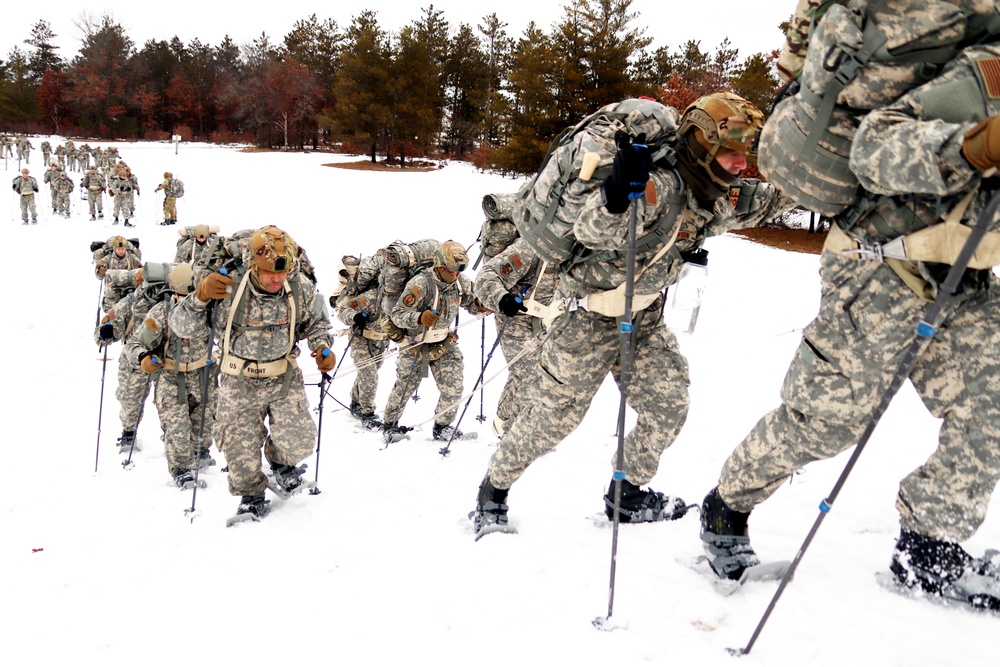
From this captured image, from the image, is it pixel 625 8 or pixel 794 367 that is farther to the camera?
pixel 625 8

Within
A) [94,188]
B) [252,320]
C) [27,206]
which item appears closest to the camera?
[252,320]

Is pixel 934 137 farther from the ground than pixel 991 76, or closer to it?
closer to it

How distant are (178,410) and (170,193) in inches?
779

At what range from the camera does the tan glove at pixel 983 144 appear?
6.12ft

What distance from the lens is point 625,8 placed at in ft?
83.4

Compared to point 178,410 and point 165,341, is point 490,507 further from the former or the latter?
point 165,341

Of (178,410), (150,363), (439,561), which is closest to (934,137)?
(439,561)

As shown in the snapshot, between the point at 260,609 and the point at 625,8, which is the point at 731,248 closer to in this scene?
the point at 625,8

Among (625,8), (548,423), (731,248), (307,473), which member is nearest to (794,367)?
(548,423)

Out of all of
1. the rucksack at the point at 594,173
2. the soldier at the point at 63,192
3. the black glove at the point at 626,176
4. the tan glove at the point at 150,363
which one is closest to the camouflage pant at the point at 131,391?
the tan glove at the point at 150,363

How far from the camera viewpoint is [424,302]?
7.36 metres

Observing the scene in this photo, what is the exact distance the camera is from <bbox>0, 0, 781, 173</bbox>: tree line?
81.4 feet

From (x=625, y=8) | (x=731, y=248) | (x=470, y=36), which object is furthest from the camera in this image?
(x=470, y=36)

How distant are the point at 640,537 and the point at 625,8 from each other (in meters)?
26.3
